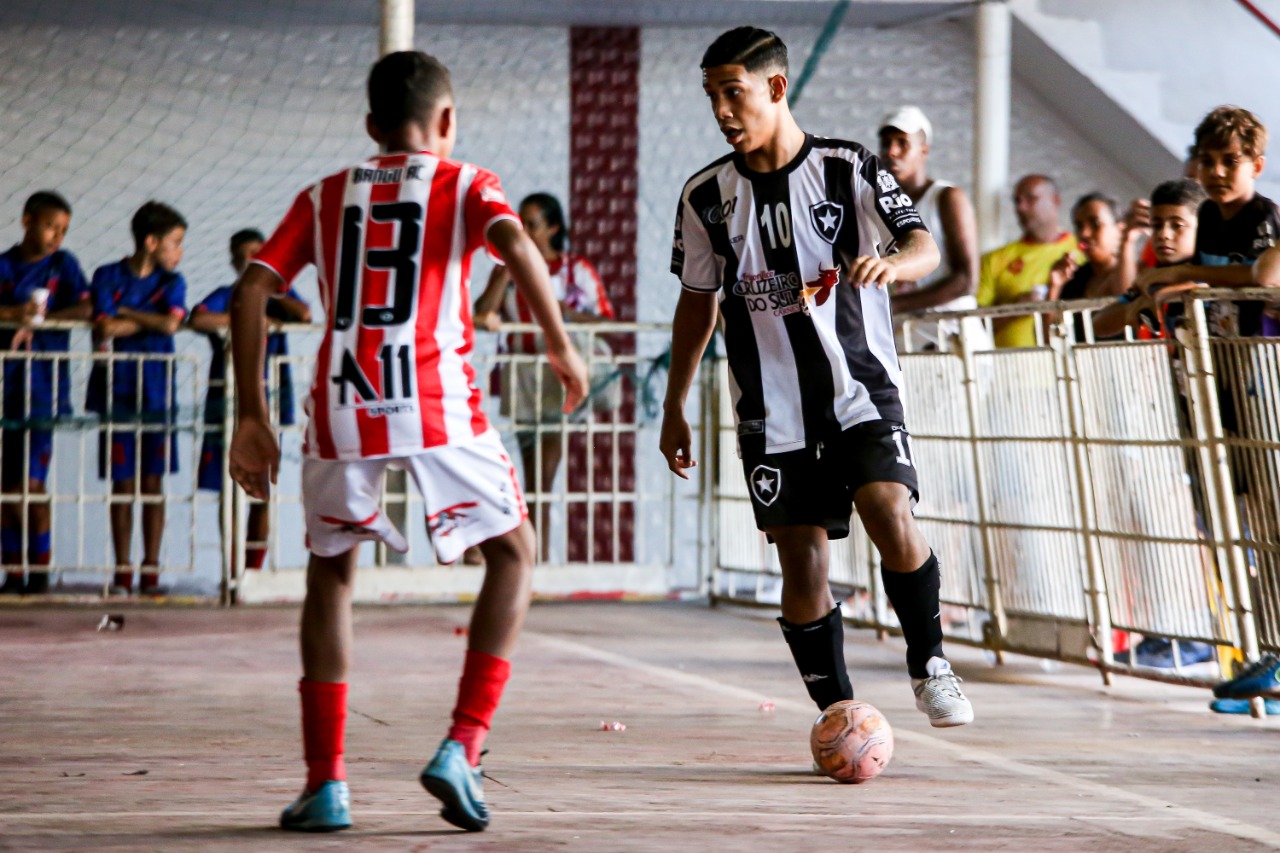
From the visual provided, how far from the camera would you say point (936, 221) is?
674 centimetres

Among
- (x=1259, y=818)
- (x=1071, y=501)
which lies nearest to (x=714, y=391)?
(x=1071, y=501)

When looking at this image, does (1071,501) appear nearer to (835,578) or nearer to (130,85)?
(835,578)

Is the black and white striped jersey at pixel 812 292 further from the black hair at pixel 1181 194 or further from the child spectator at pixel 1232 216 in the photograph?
the black hair at pixel 1181 194

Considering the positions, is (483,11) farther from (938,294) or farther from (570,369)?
(570,369)

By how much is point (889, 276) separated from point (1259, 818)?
144 centimetres

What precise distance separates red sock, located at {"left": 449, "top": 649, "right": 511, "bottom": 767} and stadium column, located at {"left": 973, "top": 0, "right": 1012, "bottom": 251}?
691cm

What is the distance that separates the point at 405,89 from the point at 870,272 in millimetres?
1122

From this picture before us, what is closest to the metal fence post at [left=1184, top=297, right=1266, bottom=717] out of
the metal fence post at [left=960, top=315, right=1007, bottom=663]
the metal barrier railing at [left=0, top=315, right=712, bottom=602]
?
the metal fence post at [left=960, top=315, right=1007, bottom=663]

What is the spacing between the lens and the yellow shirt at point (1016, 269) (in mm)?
8594

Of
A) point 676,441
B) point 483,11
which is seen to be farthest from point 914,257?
point 483,11

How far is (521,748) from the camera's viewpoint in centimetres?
458

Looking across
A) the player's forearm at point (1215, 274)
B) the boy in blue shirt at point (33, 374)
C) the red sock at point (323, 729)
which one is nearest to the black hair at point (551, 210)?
the boy in blue shirt at point (33, 374)

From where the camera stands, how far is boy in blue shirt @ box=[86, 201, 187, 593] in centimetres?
884

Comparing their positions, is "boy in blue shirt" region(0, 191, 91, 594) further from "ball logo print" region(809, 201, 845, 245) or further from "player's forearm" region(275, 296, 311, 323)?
"ball logo print" region(809, 201, 845, 245)
